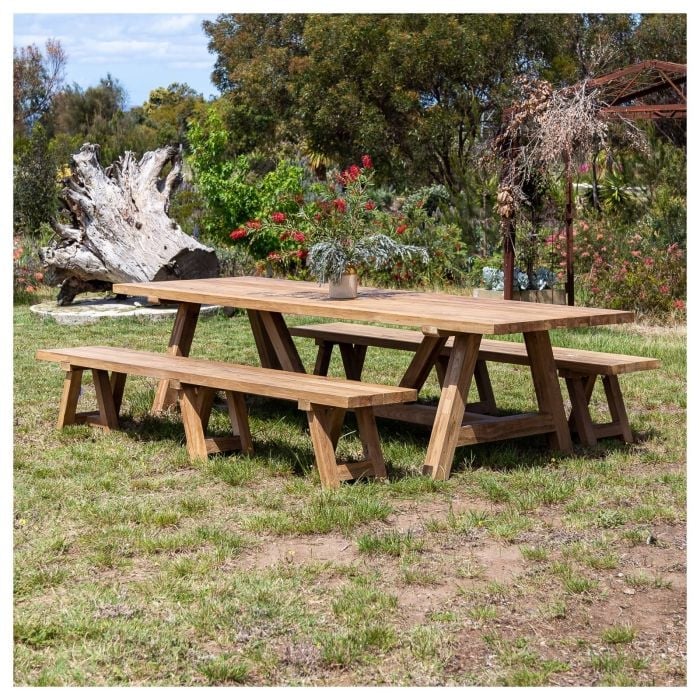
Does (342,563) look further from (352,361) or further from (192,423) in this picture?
(352,361)

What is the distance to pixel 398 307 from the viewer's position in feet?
21.0

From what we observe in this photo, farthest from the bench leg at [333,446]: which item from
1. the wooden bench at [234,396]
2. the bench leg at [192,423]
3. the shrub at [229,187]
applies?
the shrub at [229,187]

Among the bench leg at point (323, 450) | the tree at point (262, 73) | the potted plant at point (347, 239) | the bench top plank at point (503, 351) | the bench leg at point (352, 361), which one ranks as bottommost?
the bench leg at point (323, 450)

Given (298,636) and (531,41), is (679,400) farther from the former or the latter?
(531,41)

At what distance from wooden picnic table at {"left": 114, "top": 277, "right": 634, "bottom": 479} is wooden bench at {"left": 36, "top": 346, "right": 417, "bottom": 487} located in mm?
379

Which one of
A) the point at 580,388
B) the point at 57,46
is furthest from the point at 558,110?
the point at 57,46

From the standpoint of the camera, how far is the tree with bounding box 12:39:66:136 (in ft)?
148

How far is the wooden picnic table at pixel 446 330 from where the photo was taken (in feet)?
19.3

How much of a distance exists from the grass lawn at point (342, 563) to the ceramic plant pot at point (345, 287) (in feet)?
2.84

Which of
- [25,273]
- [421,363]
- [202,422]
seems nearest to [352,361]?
[421,363]

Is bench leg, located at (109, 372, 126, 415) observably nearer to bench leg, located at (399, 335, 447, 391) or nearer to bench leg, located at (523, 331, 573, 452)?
bench leg, located at (399, 335, 447, 391)

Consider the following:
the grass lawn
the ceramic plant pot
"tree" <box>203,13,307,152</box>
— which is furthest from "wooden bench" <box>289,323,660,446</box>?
"tree" <box>203,13,307,152</box>

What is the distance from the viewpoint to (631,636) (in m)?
3.80

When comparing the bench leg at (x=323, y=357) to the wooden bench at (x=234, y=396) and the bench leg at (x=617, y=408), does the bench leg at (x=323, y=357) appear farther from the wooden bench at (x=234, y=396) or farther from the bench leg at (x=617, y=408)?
the bench leg at (x=617, y=408)
